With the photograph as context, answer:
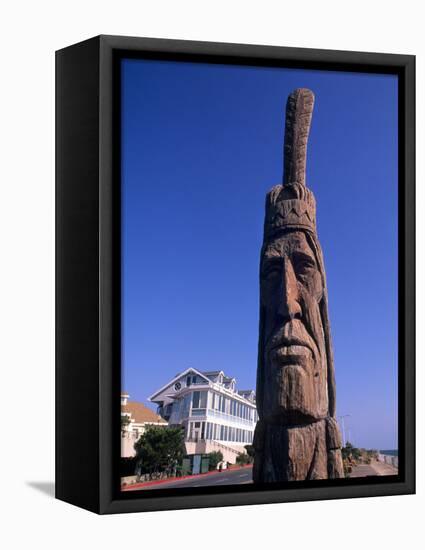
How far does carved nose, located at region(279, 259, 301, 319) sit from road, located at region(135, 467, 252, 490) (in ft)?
5.90

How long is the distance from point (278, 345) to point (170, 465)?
1.94 m

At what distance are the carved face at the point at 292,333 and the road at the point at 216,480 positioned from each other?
0.72m

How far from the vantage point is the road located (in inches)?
605

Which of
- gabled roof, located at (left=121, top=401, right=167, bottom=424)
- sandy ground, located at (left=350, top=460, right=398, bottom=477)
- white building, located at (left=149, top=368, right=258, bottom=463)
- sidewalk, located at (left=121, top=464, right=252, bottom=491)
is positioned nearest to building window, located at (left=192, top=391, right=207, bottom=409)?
white building, located at (left=149, top=368, right=258, bottom=463)

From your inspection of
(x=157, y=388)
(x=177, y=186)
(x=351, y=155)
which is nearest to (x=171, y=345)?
(x=157, y=388)

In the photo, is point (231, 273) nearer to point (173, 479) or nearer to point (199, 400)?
point (199, 400)

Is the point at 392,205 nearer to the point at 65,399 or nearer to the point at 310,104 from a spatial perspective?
the point at 310,104

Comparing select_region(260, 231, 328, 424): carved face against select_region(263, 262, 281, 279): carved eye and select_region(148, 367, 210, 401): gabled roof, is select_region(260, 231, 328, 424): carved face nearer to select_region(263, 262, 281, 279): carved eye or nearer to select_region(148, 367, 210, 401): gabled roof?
select_region(263, 262, 281, 279): carved eye

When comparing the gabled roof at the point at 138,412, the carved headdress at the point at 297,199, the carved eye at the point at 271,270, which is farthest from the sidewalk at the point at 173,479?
the carved eye at the point at 271,270

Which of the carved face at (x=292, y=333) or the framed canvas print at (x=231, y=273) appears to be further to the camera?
the carved face at (x=292, y=333)

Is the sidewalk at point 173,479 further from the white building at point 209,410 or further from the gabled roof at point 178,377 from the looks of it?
the gabled roof at point 178,377

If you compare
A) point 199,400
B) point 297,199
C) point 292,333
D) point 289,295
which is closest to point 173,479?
point 199,400

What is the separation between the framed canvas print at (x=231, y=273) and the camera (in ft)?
49.8

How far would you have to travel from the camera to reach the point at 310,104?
1650 cm
